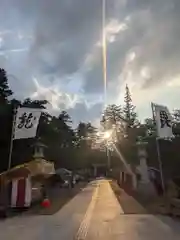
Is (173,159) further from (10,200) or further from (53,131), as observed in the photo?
(53,131)

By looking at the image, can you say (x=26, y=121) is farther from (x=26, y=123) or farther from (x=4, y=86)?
(x=4, y=86)

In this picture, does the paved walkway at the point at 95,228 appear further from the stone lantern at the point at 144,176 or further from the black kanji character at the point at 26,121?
the stone lantern at the point at 144,176

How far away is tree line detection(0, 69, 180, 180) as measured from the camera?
34.1m

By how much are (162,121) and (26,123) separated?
6.95 meters

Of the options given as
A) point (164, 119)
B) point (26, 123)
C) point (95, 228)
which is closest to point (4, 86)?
point (26, 123)

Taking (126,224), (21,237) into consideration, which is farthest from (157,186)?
(21,237)

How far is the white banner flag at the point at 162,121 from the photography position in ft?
70.1

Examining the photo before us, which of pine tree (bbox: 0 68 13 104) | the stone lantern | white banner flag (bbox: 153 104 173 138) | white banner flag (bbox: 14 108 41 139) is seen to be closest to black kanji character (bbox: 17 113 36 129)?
white banner flag (bbox: 14 108 41 139)

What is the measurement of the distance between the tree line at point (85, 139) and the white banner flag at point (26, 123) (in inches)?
411

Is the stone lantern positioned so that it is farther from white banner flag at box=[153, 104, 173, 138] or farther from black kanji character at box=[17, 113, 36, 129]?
black kanji character at box=[17, 113, 36, 129]

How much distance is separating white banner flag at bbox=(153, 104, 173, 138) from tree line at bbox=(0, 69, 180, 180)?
588 cm

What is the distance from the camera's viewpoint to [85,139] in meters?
104

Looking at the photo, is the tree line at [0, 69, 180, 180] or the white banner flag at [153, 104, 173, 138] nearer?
the white banner flag at [153, 104, 173, 138]

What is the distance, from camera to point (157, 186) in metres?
27.9
